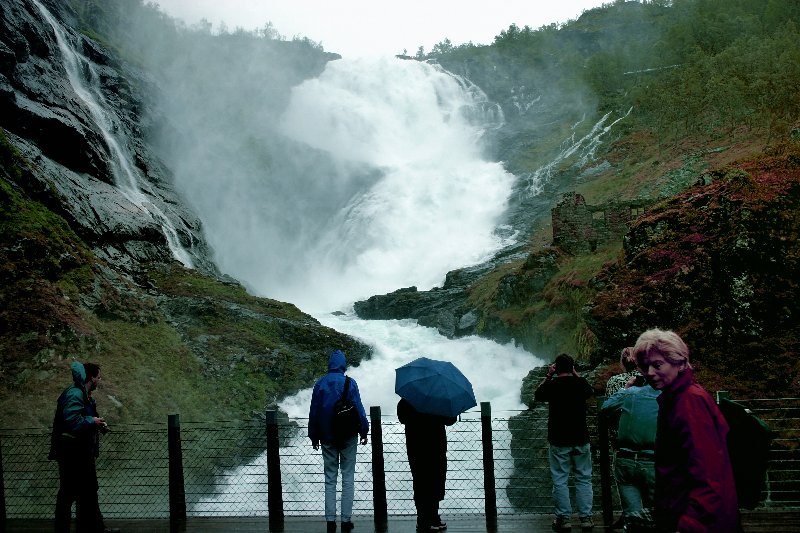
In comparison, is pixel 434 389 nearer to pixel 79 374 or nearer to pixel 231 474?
pixel 79 374

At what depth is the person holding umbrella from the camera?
549cm

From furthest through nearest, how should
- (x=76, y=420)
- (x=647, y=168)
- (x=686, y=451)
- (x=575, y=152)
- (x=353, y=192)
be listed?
(x=353, y=192)
(x=575, y=152)
(x=647, y=168)
(x=76, y=420)
(x=686, y=451)

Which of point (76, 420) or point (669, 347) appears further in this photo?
point (76, 420)

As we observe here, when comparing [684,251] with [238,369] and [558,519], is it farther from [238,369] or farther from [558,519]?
[238,369]

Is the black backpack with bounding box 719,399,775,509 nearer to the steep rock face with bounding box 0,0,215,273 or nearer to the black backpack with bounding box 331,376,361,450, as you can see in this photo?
Answer: the black backpack with bounding box 331,376,361,450

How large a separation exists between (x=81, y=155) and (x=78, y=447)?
2635 cm

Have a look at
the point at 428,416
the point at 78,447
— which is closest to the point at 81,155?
the point at 78,447

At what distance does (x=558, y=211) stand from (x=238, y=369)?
16240 mm

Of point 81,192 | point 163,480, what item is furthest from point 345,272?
point 163,480

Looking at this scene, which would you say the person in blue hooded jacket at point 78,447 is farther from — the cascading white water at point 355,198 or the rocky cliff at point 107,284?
the cascading white water at point 355,198

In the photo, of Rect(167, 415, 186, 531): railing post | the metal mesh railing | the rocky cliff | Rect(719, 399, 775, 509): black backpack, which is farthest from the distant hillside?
the rocky cliff

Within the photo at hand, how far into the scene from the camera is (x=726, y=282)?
36.1 ft

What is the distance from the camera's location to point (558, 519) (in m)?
6.21

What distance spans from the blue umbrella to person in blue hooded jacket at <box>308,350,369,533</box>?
797 millimetres
